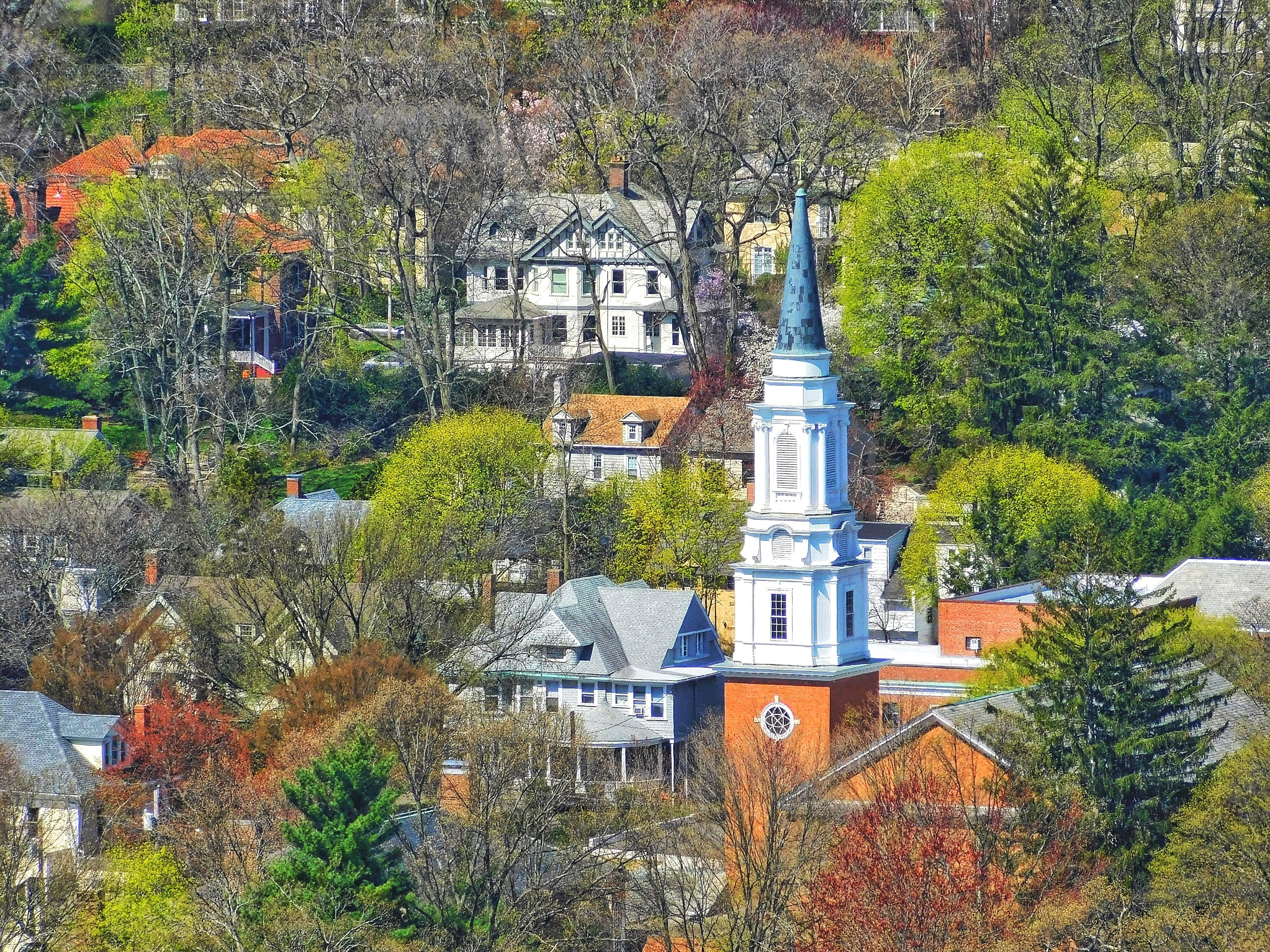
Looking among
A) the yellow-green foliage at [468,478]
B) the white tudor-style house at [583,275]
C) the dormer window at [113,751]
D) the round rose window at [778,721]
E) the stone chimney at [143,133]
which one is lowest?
the dormer window at [113,751]

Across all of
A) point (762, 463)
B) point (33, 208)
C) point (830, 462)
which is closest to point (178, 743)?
point (762, 463)

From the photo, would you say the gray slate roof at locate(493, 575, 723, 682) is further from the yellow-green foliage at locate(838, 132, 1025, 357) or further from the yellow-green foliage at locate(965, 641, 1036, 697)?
the yellow-green foliage at locate(838, 132, 1025, 357)

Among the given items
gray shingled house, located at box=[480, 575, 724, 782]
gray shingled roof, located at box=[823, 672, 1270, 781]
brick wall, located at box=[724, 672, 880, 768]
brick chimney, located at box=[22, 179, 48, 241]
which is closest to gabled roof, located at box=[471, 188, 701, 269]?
brick chimney, located at box=[22, 179, 48, 241]

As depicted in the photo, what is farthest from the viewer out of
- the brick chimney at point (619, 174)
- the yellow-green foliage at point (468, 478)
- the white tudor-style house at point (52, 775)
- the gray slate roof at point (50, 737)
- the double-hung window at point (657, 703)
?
the brick chimney at point (619, 174)

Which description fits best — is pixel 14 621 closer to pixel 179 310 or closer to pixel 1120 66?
pixel 179 310

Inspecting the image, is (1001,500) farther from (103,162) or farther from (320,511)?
(103,162)

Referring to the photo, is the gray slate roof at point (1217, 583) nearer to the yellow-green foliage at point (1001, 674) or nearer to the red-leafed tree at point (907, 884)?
the yellow-green foliage at point (1001, 674)

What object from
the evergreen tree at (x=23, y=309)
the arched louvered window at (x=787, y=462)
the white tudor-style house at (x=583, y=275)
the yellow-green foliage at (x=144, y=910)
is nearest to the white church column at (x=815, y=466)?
the arched louvered window at (x=787, y=462)
